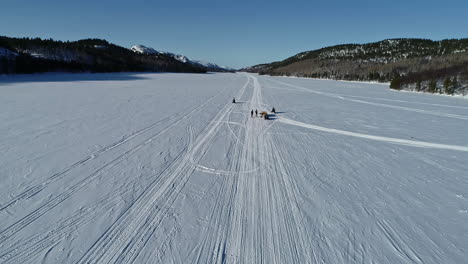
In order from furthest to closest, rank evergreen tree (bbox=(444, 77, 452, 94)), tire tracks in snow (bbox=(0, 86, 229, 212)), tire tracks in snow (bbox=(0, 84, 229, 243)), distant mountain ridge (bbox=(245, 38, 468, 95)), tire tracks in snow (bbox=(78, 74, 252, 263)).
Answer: distant mountain ridge (bbox=(245, 38, 468, 95)) → evergreen tree (bbox=(444, 77, 452, 94)) → tire tracks in snow (bbox=(0, 86, 229, 212)) → tire tracks in snow (bbox=(0, 84, 229, 243)) → tire tracks in snow (bbox=(78, 74, 252, 263))

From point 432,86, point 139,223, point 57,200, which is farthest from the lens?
point 432,86

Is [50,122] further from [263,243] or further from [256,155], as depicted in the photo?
[263,243]

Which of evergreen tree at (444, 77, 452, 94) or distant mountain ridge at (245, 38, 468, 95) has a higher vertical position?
distant mountain ridge at (245, 38, 468, 95)

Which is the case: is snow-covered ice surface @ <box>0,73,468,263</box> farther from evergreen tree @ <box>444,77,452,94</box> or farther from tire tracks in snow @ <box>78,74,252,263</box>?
evergreen tree @ <box>444,77,452,94</box>

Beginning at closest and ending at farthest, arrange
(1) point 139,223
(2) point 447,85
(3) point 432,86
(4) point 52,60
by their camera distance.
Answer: (1) point 139,223
(2) point 447,85
(3) point 432,86
(4) point 52,60

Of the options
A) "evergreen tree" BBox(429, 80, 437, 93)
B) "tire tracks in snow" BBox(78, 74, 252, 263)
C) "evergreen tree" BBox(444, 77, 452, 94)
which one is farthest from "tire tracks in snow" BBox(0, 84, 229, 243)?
"evergreen tree" BBox(429, 80, 437, 93)

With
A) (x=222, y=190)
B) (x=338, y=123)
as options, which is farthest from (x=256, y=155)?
(x=338, y=123)

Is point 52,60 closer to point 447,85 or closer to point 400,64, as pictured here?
point 447,85

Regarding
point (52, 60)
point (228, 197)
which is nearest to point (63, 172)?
point (228, 197)
